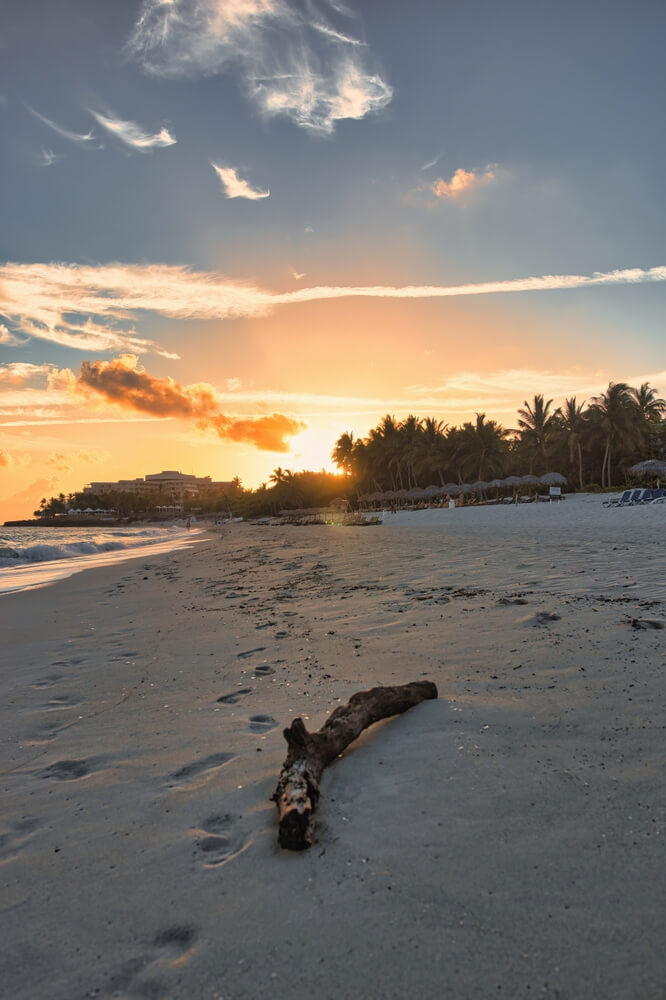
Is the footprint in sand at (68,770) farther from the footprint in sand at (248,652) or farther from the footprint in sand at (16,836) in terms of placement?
the footprint in sand at (248,652)

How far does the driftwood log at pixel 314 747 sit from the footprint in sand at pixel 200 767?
473 millimetres

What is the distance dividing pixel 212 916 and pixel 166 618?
19.2ft

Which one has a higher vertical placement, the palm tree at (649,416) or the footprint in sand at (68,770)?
the palm tree at (649,416)

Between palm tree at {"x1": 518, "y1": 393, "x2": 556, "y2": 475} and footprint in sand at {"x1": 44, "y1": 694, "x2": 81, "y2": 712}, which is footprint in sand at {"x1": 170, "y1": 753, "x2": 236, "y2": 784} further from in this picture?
palm tree at {"x1": 518, "y1": 393, "x2": 556, "y2": 475}

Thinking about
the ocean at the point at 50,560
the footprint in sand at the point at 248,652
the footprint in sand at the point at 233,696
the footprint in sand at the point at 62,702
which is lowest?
the ocean at the point at 50,560

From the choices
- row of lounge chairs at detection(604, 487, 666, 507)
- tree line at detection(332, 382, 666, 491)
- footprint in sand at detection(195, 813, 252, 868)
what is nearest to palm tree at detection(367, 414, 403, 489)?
tree line at detection(332, 382, 666, 491)

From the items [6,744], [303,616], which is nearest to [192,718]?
[6,744]

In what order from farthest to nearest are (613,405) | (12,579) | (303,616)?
(613,405), (12,579), (303,616)

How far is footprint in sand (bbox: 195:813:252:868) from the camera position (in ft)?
7.32

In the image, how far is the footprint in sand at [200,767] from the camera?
2.91 metres

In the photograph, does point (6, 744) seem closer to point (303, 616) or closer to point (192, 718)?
point (192, 718)

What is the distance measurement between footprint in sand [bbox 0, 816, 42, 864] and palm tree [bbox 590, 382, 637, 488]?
5497 centimetres

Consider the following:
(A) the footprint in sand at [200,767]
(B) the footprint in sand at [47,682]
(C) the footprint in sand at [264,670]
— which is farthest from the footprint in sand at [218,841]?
(B) the footprint in sand at [47,682]

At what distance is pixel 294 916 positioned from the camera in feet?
6.13
